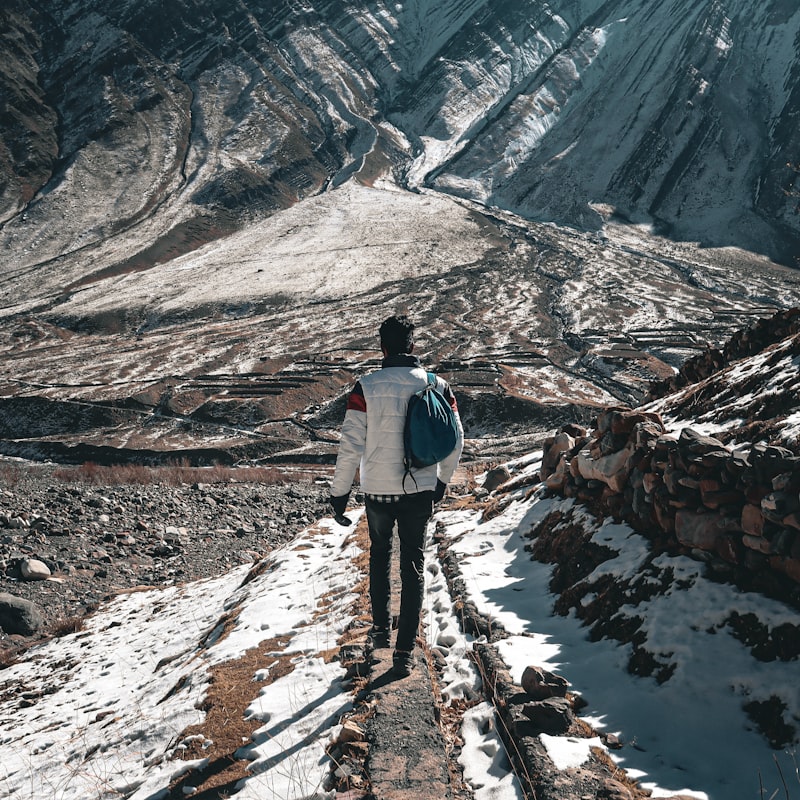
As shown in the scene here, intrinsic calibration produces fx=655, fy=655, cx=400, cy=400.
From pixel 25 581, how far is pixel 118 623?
9.77ft

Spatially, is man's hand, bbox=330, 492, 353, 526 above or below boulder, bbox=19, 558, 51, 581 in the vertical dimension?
above

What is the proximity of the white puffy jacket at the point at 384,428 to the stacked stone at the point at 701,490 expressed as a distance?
2263 mm

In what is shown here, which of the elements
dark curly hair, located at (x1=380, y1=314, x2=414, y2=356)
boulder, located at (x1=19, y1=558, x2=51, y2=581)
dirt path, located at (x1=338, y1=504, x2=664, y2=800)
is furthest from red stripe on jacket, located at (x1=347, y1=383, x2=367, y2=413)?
boulder, located at (x1=19, y1=558, x2=51, y2=581)

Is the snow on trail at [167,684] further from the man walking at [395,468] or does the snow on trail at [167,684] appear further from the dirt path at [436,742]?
the man walking at [395,468]

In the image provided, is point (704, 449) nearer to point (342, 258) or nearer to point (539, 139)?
point (342, 258)

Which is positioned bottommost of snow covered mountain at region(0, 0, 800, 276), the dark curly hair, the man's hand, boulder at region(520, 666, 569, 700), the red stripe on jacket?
boulder at region(520, 666, 569, 700)

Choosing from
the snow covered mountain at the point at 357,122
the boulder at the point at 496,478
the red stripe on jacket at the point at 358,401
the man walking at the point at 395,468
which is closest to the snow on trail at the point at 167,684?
the man walking at the point at 395,468

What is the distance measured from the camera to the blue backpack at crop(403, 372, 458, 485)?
16.7 ft

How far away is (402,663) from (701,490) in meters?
2.94

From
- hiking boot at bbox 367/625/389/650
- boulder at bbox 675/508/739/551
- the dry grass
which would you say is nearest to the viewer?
the dry grass

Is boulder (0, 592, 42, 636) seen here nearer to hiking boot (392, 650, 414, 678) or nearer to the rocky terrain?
the rocky terrain

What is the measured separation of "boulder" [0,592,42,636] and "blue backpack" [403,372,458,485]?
898cm

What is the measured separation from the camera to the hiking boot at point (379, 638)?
583 centimetres

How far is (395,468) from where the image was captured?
519cm
